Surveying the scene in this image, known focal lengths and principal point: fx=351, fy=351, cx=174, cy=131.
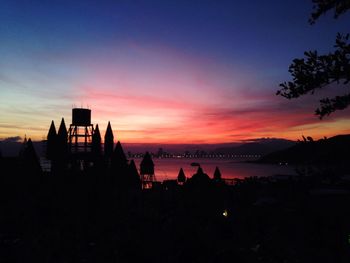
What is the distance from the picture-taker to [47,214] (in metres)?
22.1

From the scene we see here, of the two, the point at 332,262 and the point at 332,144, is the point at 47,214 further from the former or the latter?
the point at 332,144

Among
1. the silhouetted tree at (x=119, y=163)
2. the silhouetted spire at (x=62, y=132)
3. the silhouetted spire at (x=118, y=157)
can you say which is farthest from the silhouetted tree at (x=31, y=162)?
the silhouetted spire at (x=118, y=157)

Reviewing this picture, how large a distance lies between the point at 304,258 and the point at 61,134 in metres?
30.7

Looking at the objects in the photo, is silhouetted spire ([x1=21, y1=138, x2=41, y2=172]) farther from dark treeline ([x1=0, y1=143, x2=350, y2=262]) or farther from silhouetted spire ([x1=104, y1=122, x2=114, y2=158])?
silhouetted spire ([x1=104, y1=122, x2=114, y2=158])

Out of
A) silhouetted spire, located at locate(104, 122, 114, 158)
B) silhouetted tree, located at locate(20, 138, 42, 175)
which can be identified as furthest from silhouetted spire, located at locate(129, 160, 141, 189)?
silhouetted tree, located at locate(20, 138, 42, 175)

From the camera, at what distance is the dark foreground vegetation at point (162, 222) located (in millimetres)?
10797

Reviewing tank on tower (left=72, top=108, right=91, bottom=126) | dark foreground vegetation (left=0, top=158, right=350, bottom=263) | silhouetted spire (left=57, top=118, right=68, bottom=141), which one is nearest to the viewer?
dark foreground vegetation (left=0, top=158, right=350, bottom=263)

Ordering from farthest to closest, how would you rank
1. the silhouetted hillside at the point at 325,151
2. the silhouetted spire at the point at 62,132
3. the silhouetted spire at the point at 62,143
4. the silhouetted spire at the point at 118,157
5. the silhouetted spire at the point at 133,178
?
the silhouetted spire at the point at 62,132 < the silhouetted spire at the point at 62,143 < the silhouetted spire at the point at 118,157 < the silhouetted spire at the point at 133,178 < the silhouetted hillside at the point at 325,151

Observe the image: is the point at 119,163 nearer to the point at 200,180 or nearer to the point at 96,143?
the point at 96,143

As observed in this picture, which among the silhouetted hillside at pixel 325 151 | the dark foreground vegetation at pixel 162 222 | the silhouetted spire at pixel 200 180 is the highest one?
the silhouetted hillside at pixel 325 151

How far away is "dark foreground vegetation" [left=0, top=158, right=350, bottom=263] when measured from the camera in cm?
1080

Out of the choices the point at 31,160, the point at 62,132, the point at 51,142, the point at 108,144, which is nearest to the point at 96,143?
the point at 108,144

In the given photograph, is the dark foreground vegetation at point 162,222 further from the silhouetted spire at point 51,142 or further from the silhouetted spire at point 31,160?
the silhouetted spire at point 51,142

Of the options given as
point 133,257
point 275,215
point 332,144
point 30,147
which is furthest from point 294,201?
point 30,147
